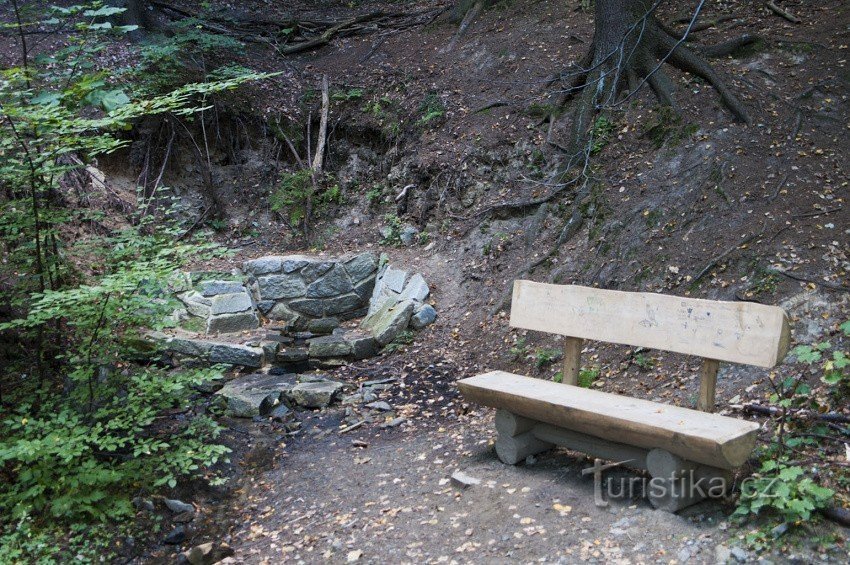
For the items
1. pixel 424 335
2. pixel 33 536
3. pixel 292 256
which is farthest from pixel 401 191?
pixel 33 536

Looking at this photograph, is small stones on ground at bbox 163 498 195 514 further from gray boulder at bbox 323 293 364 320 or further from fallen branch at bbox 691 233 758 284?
fallen branch at bbox 691 233 758 284

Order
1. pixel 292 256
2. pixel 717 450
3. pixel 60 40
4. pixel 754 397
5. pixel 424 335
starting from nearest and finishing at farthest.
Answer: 1. pixel 717 450
2. pixel 754 397
3. pixel 424 335
4. pixel 292 256
5. pixel 60 40

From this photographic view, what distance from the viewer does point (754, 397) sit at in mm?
4441

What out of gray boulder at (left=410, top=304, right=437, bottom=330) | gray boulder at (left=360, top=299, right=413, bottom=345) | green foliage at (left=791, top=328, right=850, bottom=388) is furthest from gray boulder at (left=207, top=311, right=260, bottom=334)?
green foliage at (left=791, top=328, right=850, bottom=388)

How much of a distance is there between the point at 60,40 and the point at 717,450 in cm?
1180

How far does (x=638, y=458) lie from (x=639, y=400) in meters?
0.37

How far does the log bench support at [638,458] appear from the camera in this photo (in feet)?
11.5

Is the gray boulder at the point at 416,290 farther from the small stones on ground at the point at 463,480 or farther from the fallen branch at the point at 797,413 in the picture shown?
the fallen branch at the point at 797,413

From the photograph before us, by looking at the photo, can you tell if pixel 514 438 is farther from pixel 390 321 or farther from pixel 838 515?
pixel 390 321

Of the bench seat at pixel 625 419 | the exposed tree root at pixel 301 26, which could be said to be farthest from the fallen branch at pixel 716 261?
the exposed tree root at pixel 301 26

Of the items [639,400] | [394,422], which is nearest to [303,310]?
[394,422]

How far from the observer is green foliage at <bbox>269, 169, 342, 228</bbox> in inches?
395

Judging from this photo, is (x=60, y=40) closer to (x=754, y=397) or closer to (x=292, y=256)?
(x=292, y=256)

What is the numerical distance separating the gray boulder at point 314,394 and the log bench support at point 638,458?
242 centimetres
